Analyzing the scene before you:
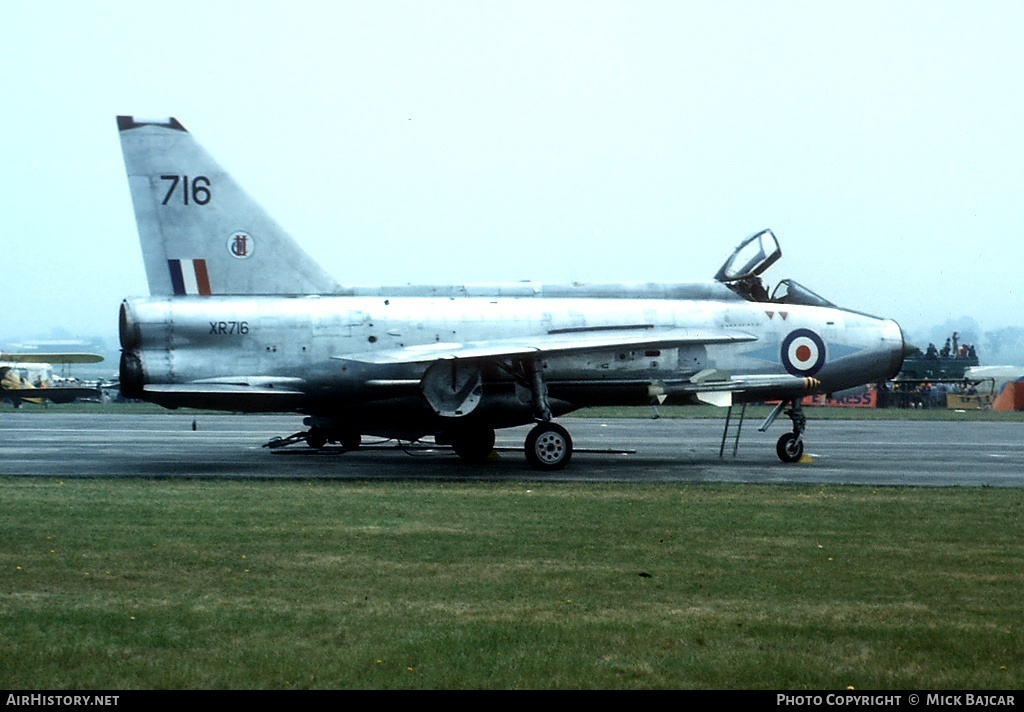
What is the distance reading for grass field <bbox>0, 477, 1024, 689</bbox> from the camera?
6379 mm

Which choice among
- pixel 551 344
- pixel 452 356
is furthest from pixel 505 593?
pixel 551 344

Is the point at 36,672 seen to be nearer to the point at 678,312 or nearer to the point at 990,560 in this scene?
the point at 990,560

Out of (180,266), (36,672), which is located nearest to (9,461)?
(180,266)

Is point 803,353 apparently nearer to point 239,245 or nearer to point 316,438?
point 316,438

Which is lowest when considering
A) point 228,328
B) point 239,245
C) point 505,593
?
point 505,593

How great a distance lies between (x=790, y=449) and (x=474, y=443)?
583 cm

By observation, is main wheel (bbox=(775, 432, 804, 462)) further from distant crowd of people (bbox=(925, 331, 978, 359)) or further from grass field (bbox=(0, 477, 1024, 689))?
distant crowd of people (bbox=(925, 331, 978, 359))

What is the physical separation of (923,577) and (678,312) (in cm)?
1231

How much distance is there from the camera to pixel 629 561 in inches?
391

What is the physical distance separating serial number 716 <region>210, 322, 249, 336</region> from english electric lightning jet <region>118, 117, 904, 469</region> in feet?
0.08

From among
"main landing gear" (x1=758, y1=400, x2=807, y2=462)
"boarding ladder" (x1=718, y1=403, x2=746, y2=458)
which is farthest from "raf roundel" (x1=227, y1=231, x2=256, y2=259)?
"main landing gear" (x1=758, y1=400, x2=807, y2=462)

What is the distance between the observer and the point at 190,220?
2030 cm

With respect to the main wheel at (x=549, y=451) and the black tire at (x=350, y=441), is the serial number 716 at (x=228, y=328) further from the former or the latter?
the main wheel at (x=549, y=451)

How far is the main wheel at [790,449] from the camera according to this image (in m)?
22.0
